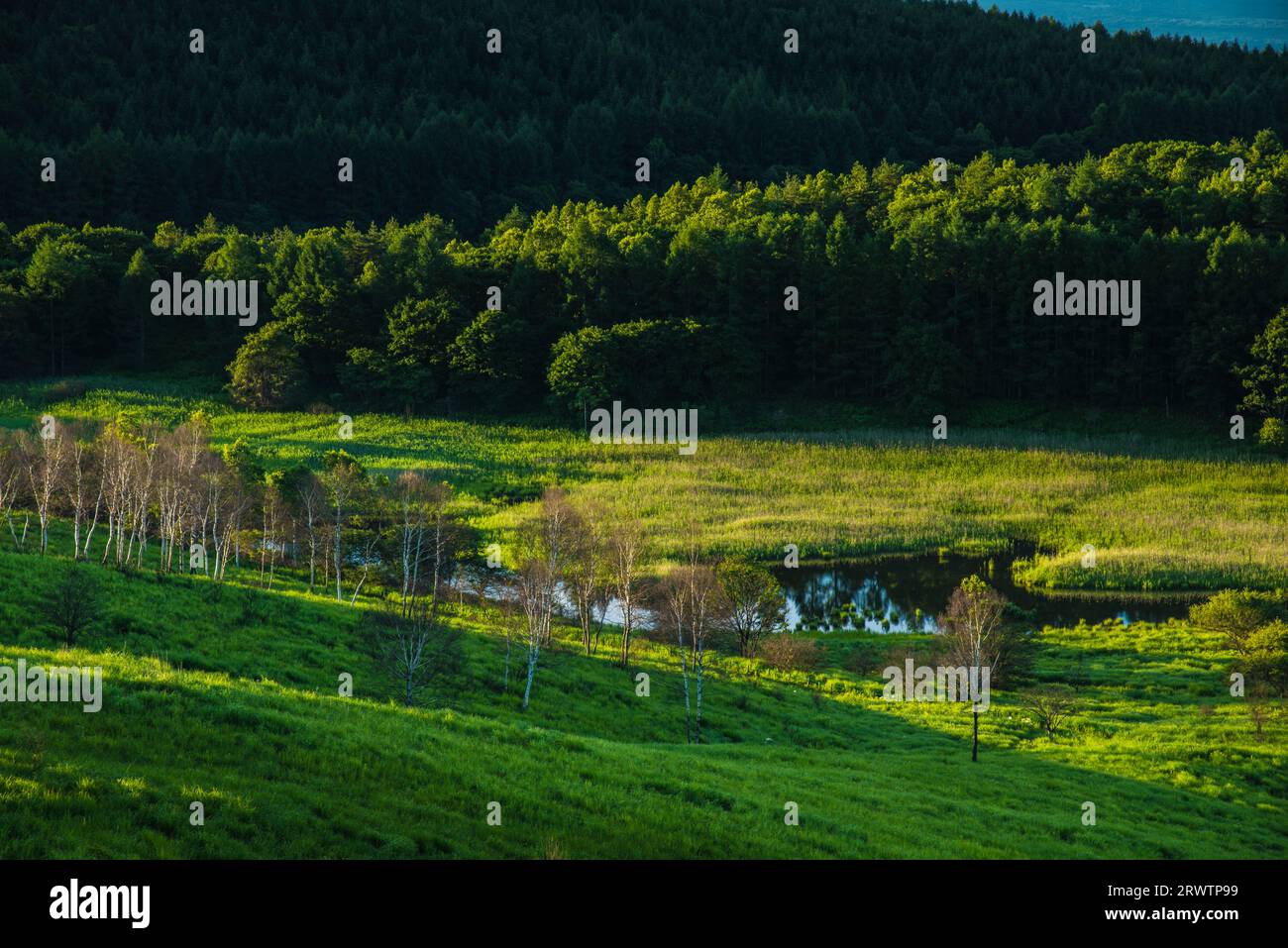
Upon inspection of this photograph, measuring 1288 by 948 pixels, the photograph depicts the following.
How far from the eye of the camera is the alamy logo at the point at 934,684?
4909cm

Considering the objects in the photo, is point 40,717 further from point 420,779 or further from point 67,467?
point 67,467

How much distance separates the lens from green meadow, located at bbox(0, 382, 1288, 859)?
58.9 feet

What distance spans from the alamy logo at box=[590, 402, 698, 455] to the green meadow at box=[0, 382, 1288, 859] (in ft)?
22.8

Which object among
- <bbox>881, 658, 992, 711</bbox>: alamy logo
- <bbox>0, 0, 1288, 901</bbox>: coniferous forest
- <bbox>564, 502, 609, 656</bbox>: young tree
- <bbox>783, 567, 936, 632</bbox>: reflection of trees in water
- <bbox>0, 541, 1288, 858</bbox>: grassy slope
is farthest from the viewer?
<bbox>783, 567, 936, 632</bbox>: reflection of trees in water

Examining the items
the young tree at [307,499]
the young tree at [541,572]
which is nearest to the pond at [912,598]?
the young tree at [541,572]

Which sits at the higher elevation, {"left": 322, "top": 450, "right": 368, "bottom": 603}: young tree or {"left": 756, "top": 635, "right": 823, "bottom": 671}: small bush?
{"left": 322, "top": 450, "right": 368, "bottom": 603}: young tree

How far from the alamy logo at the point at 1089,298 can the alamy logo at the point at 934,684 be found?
68040 mm

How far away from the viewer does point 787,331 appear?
119 metres

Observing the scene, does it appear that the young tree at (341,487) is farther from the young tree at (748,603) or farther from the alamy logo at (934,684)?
the alamy logo at (934,684)

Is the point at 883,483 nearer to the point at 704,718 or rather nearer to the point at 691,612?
the point at 691,612

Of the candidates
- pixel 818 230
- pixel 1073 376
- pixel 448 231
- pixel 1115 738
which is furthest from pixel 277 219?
pixel 1115 738

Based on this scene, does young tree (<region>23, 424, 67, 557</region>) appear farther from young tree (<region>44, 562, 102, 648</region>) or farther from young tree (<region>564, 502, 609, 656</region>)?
young tree (<region>564, 502, 609, 656</region>)

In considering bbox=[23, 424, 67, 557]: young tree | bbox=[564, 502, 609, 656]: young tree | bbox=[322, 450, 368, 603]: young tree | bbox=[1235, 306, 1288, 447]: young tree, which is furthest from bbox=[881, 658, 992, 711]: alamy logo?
bbox=[1235, 306, 1288, 447]: young tree
